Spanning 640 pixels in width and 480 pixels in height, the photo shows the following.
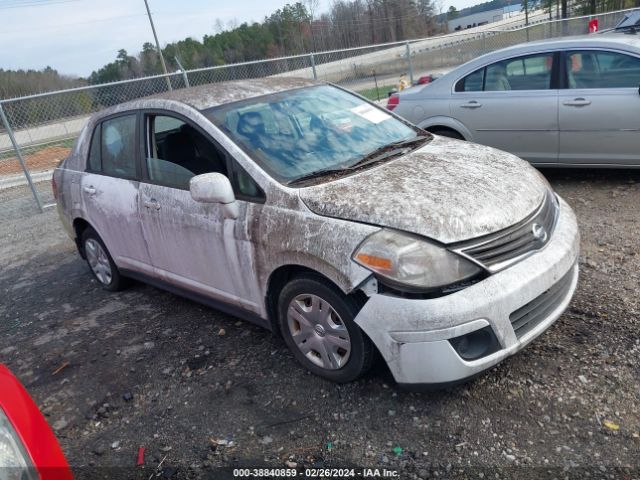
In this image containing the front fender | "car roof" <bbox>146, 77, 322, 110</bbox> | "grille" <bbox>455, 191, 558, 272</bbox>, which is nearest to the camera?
"grille" <bbox>455, 191, 558, 272</bbox>

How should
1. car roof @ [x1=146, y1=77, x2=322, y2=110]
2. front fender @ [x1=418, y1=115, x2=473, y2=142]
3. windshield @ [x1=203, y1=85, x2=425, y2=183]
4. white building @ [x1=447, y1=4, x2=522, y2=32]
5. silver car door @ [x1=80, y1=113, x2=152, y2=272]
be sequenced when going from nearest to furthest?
windshield @ [x1=203, y1=85, x2=425, y2=183] < car roof @ [x1=146, y1=77, x2=322, y2=110] < silver car door @ [x1=80, y1=113, x2=152, y2=272] < front fender @ [x1=418, y1=115, x2=473, y2=142] < white building @ [x1=447, y1=4, x2=522, y2=32]

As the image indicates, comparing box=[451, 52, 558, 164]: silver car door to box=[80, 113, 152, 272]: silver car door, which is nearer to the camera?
box=[80, 113, 152, 272]: silver car door

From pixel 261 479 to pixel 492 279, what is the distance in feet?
4.96

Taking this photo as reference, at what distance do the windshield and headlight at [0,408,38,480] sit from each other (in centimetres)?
194

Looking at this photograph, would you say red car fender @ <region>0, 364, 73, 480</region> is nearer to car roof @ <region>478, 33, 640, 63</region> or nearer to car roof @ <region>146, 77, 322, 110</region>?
car roof @ <region>146, 77, 322, 110</region>

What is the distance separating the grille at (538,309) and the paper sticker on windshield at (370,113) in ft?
6.02

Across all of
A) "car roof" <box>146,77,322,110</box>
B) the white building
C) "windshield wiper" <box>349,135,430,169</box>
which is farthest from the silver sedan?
the white building

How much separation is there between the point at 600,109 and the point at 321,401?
170 inches

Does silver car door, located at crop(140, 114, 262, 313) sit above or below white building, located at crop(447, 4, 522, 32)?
below

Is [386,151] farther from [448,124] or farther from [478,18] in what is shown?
[478,18]

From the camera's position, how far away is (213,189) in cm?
322

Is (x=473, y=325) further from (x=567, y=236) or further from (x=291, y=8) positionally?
(x=291, y=8)

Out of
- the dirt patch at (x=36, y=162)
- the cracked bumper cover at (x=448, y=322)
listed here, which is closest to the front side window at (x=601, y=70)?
the cracked bumper cover at (x=448, y=322)

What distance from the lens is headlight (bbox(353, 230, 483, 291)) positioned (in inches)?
104
